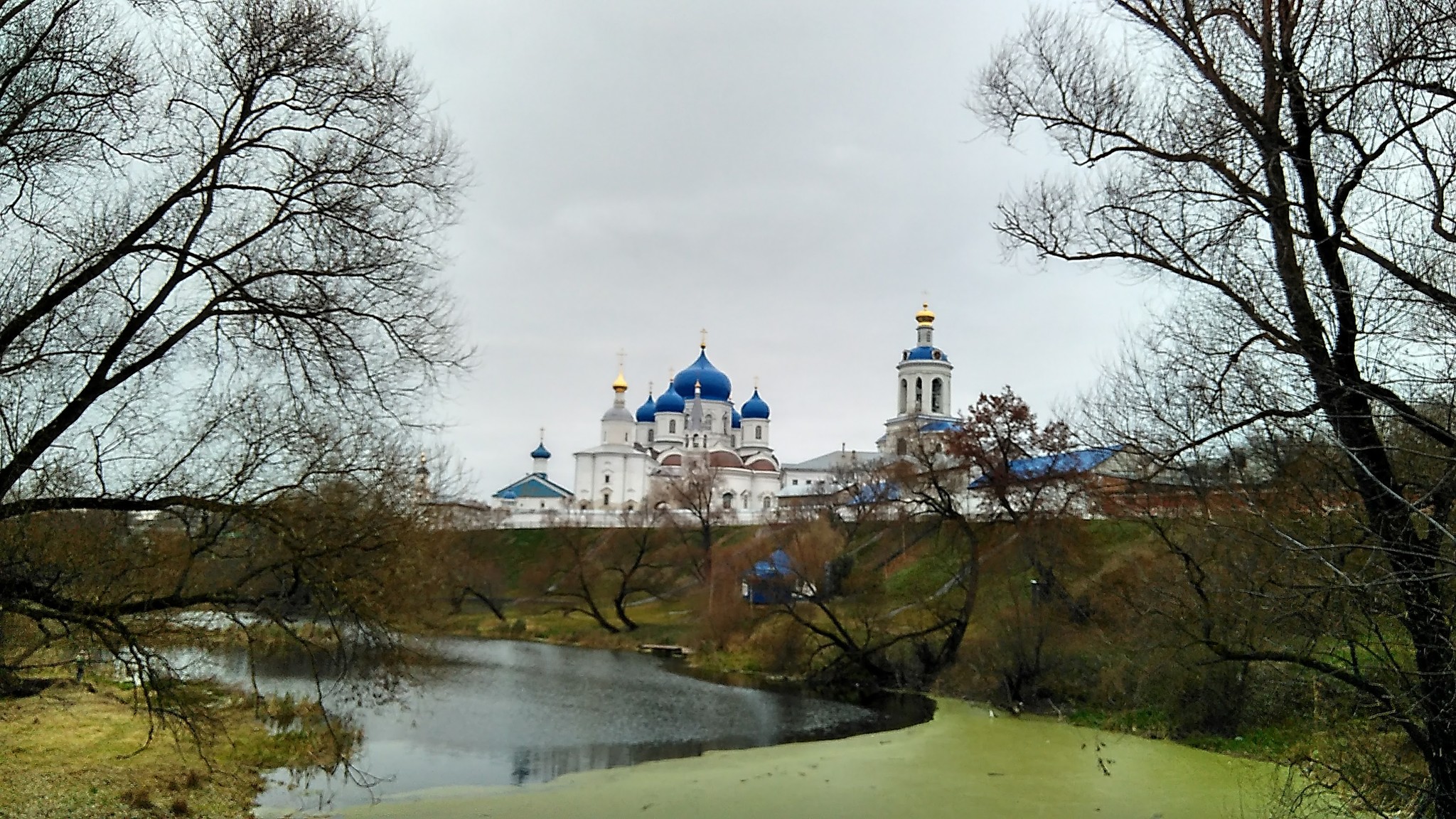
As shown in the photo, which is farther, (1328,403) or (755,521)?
(755,521)

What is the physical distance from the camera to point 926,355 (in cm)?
5947

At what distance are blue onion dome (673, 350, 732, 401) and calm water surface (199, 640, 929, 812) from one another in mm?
47318

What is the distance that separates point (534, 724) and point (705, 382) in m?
56.5

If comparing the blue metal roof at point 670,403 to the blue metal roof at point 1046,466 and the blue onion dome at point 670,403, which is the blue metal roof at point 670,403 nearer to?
the blue onion dome at point 670,403

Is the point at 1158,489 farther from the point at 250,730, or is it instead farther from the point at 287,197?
the point at 250,730

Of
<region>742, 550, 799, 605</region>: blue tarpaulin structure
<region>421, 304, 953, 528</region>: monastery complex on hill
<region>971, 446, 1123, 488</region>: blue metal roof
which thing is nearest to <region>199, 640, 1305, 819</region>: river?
<region>742, 550, 799, 605</region>: blue tarpaulin structure

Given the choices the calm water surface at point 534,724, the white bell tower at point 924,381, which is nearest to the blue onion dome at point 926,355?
the white bell tower at point 924,381

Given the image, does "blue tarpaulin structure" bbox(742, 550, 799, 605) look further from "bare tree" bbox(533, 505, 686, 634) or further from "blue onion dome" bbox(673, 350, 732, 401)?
"blue onion dome" bbox(673, 350, 732, 401)

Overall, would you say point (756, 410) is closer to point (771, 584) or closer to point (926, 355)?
point (926, 355)

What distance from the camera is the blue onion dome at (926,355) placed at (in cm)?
5938

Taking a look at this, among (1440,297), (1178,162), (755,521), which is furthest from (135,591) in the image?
(755,521)

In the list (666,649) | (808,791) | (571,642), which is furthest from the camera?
(571,642)

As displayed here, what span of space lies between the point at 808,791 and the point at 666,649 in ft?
68.3

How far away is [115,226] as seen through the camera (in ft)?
23.7
